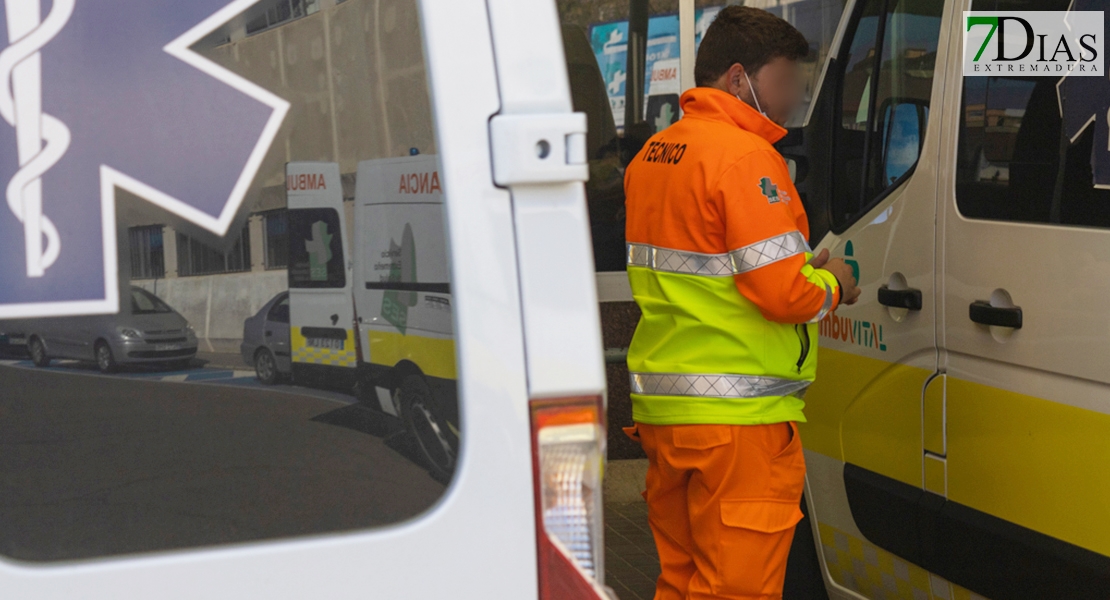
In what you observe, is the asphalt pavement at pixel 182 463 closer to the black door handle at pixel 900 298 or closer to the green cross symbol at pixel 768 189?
the green cross symbol at pixel 768 189

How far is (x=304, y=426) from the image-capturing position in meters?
1.32

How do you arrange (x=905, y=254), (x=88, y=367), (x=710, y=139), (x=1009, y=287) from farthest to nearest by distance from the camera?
1. (x=905, y=254)
2. (x=710, y=139)
3. (x=1009, y=287)
4. (x=88, y=367)

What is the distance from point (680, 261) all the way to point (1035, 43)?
0.97 m

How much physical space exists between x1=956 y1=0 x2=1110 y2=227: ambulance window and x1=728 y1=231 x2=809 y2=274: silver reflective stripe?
0.46m

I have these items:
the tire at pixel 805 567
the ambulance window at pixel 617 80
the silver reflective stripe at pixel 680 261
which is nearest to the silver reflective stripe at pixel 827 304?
the silver reflective stripe at pixel 680 261

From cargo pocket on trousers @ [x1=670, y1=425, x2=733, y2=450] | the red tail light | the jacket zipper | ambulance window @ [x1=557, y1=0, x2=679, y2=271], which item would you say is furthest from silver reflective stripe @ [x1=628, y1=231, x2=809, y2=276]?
ambulance window @ [x1=557, y1=0, x2=679, y2=271]

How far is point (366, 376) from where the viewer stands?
1.35 m

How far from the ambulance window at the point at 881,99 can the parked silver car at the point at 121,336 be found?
7.35 ft

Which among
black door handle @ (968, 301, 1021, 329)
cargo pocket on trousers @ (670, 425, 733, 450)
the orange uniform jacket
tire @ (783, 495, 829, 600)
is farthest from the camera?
tire @ (783, 495, 829, 600)

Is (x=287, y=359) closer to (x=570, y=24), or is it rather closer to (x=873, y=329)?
(x=873, y=329)

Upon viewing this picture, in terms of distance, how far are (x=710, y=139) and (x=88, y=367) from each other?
1.83 meters

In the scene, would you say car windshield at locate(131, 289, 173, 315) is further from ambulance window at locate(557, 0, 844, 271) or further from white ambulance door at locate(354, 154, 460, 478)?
ambulance window at locate(557, 0, 844, 271)

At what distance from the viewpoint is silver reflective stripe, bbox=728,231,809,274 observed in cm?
267

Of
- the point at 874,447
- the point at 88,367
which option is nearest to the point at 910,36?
the point at 874,447
